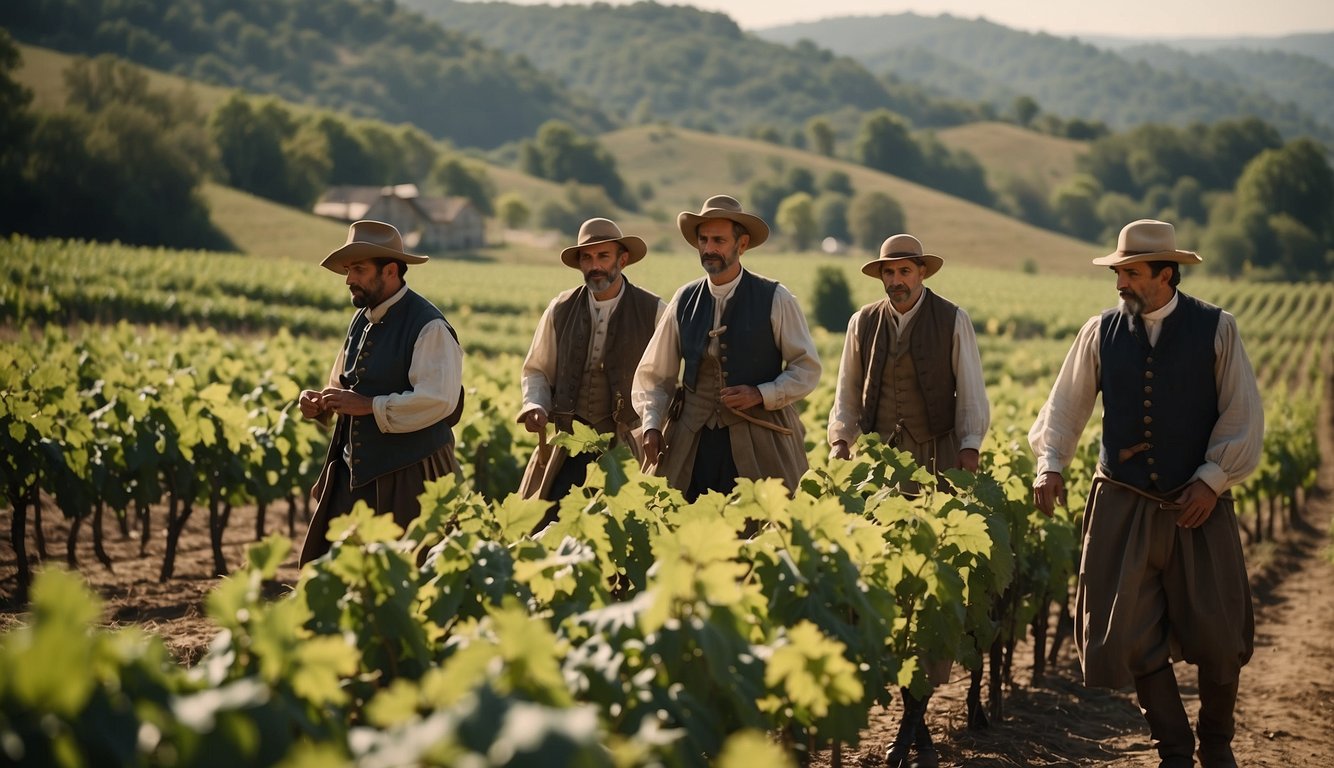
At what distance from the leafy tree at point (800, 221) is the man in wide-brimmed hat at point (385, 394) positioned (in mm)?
104584

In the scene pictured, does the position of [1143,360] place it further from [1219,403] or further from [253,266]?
[253,266]

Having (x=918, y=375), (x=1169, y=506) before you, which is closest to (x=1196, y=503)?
(x=1169, y=506)

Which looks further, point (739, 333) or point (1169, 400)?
point (739, 333)

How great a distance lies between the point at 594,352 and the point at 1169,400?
2.89 meters

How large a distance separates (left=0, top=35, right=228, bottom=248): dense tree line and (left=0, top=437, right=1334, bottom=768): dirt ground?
53.0 m

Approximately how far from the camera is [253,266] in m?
46.0

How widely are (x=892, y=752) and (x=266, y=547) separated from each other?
3.10m

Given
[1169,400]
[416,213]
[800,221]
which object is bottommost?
[1169,400]

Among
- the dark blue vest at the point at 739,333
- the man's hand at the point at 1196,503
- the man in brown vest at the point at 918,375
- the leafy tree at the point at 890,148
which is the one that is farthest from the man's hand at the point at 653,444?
the leafy tree at the point at 890,148

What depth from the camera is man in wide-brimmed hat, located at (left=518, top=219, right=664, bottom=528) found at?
693 cm

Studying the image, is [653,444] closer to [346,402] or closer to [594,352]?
[594,352]

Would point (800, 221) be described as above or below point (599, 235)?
above

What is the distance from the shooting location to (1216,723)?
532cm

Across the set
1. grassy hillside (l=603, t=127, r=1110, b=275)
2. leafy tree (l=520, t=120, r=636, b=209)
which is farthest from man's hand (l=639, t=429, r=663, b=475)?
leafy tree (l=520, t=120, r=636, b=209)
